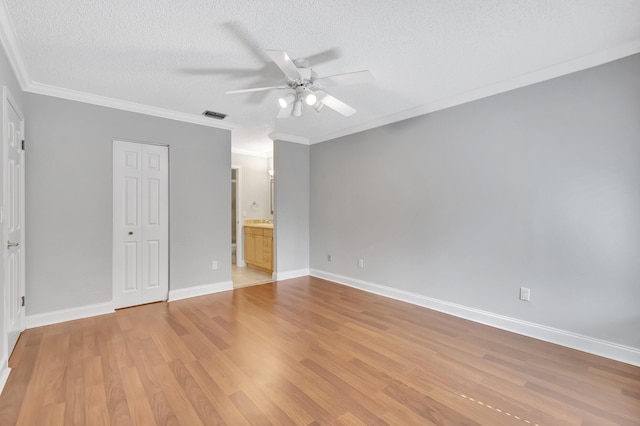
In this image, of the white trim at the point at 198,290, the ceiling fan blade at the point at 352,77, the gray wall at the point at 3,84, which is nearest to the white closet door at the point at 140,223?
the white trim at the point at 198,290

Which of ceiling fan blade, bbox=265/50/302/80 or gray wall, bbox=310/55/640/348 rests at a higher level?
ceiling fan blade, bbox=265/50/302/80

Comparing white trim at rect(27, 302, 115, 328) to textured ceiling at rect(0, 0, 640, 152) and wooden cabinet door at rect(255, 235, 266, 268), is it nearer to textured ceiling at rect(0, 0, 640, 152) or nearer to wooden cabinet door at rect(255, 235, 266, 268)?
textured ceiling at rect(0, 0, 640, 152)

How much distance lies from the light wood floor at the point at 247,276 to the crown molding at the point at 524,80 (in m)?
3.16

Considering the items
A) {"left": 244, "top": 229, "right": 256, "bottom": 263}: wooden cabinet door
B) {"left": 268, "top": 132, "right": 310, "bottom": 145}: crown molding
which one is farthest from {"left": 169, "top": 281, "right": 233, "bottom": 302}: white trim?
{"left": 268, "top": 132, "right": 310, "bottom": 145}: crown molding

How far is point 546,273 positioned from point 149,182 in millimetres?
4543

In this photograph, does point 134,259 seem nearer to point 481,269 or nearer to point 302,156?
point 302,156

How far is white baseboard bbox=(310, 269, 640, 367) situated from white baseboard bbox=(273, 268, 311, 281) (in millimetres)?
1433

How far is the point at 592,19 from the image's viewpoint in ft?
6.44

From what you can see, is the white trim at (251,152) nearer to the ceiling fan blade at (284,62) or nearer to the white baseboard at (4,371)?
the ceiling fan blade at (284,62)

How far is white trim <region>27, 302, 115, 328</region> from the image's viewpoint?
117 inches

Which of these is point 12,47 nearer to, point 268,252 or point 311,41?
point 311,41

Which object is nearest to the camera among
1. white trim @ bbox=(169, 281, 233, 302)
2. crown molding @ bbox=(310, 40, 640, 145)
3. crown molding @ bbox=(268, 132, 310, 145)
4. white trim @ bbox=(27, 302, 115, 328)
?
crown molding @ bbox=(310, 40, 640, 145)

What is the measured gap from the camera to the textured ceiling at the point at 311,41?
73.1 inches

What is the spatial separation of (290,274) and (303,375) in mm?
2926
